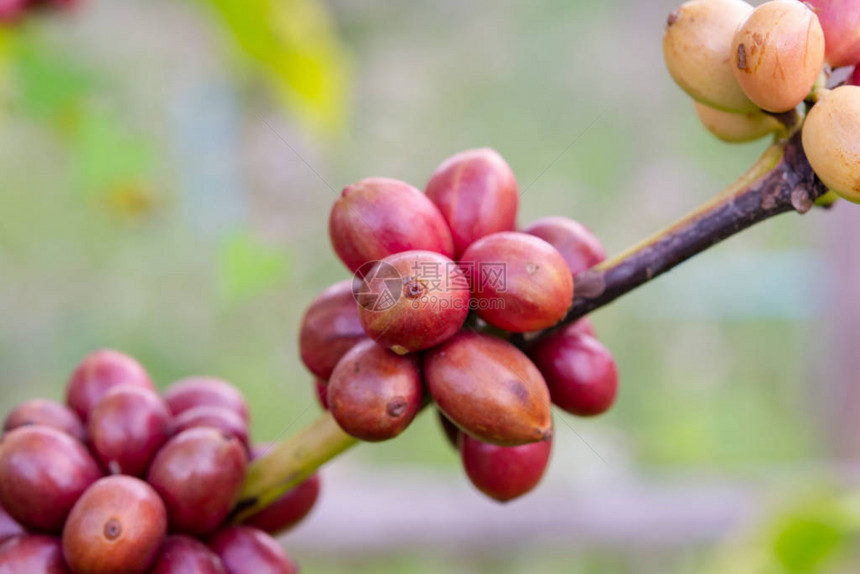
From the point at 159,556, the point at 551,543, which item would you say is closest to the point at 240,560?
the point at 159,556

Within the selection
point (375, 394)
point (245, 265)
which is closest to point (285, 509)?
point (375, 394)

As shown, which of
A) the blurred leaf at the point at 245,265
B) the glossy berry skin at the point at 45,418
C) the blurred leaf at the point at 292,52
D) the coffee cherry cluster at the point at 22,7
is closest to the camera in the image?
the glossy berry skin at the point at 45,418

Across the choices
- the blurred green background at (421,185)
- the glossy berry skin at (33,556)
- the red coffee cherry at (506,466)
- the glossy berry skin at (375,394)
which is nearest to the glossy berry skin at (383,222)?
the glossy berry skin at (375,394)

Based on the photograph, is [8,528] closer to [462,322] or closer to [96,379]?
[96,379]

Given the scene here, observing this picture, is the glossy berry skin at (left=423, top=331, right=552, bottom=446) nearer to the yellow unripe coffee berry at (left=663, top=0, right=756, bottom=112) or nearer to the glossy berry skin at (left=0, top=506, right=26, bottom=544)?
the yellow unripe coffee berry at (left=663, top=0, right=756, bottom=112)

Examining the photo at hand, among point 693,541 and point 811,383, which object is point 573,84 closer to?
point 811,383

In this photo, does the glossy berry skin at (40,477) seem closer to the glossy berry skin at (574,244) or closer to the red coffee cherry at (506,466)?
the red coffee cherry at (506,466)
